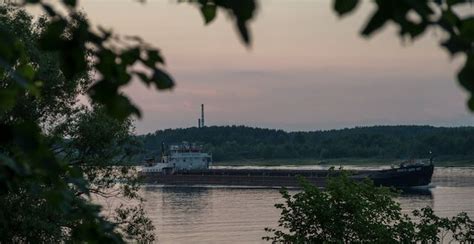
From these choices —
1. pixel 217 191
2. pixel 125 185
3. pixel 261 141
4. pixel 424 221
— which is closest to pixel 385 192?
pixel 424 221

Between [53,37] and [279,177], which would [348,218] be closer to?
[53,37]

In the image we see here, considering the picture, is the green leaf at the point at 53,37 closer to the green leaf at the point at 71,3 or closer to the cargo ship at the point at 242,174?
the green leaf at the point at 71,3

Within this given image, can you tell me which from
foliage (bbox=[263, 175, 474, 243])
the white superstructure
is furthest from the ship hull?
foliage (bbox=[263, 175, 474, 243])

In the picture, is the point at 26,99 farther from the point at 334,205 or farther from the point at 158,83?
the point at 158,83

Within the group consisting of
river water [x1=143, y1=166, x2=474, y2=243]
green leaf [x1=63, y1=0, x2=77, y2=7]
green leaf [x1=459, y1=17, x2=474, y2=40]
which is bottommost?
river water [x1=143, y1=166, x2=474, y2=243]

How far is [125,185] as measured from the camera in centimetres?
2098

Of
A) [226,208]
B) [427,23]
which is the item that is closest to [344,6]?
[427,23]

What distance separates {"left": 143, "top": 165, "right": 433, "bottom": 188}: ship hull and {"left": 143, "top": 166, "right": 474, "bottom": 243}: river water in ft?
7.52

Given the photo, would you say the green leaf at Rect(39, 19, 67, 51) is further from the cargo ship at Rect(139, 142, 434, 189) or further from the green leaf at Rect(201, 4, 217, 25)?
the cargo ship at Rect(139, 142, 434, 189)

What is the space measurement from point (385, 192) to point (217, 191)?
67.0 meters

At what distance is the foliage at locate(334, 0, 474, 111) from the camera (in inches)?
70.1

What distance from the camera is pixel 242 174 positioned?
3711 inches

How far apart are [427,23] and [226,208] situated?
6244 centimetres

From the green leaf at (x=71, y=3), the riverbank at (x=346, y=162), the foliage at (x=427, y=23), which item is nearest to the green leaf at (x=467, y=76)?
the foliage at (x=427, y=23)
